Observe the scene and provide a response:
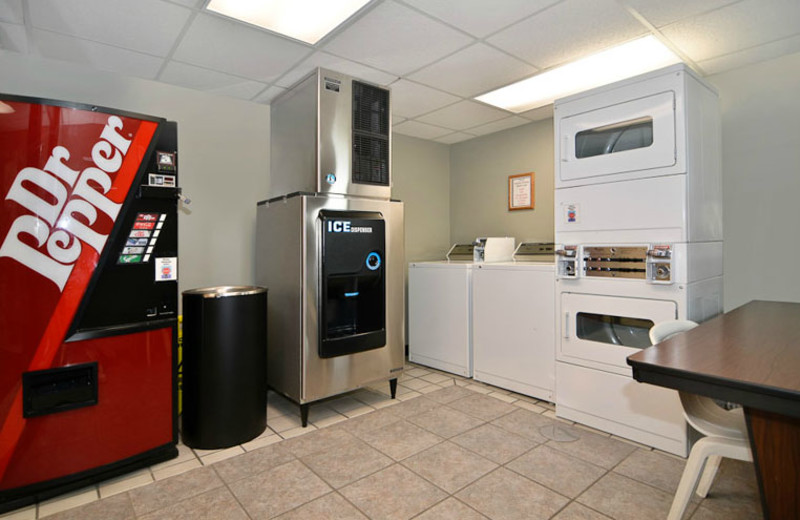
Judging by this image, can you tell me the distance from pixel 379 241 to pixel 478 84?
1559mm

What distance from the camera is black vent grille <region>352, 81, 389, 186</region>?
3.03 meters

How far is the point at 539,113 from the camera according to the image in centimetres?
402

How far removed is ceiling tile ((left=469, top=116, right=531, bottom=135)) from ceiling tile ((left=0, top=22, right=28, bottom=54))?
3.75m

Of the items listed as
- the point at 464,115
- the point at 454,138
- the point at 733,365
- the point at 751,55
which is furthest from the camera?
the point at 454,138

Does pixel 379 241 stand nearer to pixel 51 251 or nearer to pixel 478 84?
pixel 478 84

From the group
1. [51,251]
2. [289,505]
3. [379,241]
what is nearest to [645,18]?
[379,241]

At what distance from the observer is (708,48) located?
2729mm

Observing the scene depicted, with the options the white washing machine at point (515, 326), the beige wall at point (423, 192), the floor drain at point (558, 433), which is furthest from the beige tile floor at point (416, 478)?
the beige wall at point (423, 192)

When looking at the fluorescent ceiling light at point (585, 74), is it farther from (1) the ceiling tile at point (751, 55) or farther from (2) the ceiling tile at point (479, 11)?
(2) the ceiling tile at point (479, 11)

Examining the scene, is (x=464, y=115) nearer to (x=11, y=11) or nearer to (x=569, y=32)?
(x=569, y=32)

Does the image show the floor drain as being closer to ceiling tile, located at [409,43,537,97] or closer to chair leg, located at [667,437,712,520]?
chair leg, located at [667,437,712,520]

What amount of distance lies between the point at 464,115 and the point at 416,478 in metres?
3.32

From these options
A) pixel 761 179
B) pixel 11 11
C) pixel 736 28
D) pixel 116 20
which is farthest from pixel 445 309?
pixel 11 11

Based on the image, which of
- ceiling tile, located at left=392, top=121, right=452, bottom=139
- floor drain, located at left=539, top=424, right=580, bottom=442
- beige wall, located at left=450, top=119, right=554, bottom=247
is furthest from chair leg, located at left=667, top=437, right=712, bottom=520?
Result: ceiling tile, located at left=392, top=121, right=452, bottom=139
